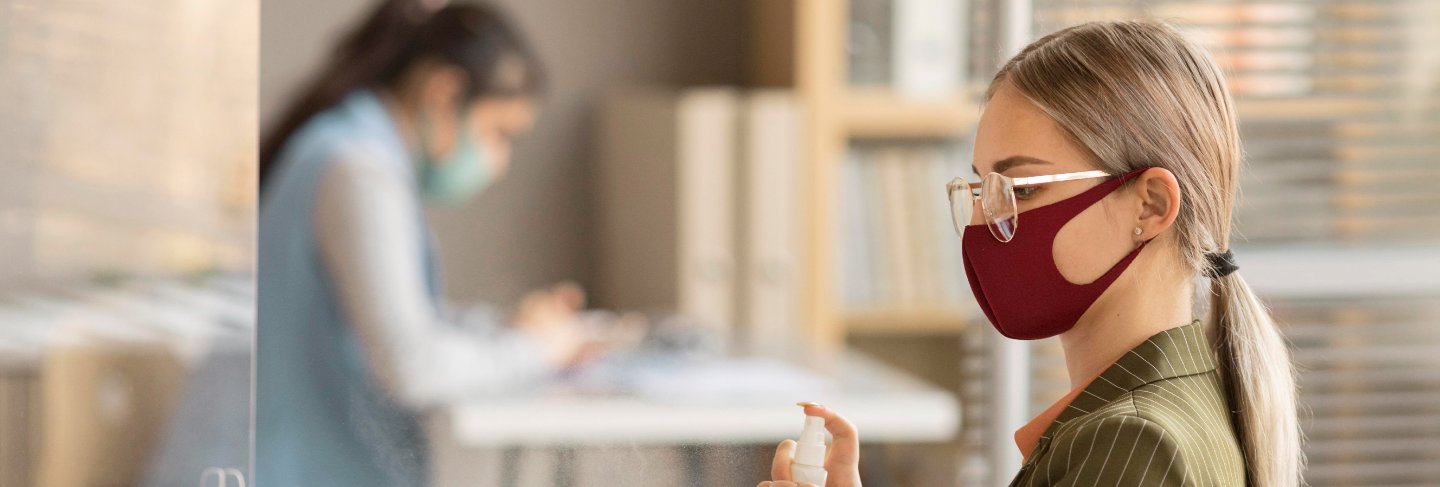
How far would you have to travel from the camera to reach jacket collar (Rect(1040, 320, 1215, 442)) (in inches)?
25.3

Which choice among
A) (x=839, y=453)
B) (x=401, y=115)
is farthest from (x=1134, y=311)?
(x=401, y=115)

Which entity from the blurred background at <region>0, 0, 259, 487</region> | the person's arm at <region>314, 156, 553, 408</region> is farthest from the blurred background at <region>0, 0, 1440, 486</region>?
the person's arm at <region>314, 156, 553, 408</region>

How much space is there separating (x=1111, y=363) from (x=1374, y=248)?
1081mm

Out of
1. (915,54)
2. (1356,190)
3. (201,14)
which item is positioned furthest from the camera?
(915,54)

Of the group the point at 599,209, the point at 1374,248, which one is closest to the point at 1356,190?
the point at 1374,248

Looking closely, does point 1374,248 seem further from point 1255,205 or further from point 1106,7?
point 1106,7

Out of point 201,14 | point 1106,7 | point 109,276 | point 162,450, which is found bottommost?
point 162,450

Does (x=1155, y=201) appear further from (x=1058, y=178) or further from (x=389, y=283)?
(x=389, y=283)

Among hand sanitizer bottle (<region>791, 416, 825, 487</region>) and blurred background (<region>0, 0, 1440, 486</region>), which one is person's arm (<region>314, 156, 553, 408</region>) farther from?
hand sanitizer bottle (<region>791, 416, 825, 487</region>)

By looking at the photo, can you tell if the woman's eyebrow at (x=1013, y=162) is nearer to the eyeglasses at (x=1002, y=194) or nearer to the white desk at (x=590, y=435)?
the eyeglasses at (x=1002, y=194)

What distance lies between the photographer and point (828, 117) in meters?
2.39

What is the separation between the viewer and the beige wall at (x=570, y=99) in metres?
2.67

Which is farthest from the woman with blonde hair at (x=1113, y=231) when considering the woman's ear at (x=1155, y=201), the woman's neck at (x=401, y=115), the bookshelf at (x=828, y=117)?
the bookshelf at (x=828, y=117)

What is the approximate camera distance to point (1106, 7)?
1.47 meters
